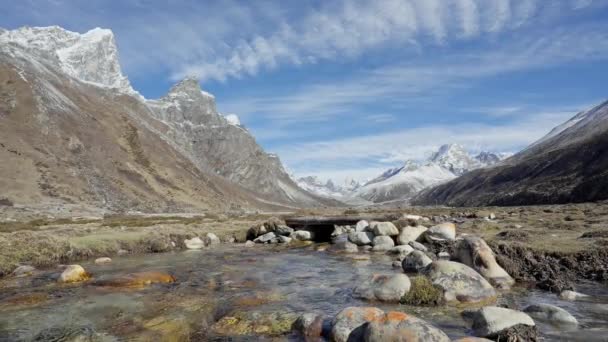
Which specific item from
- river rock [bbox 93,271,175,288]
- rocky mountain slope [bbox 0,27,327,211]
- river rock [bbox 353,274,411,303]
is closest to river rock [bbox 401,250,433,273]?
river rock [bbox 353,274,411,303]

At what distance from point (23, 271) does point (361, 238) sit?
26253 mm

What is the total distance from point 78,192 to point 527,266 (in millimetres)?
123932

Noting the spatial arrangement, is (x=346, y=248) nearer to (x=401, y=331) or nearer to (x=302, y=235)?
(x=302, y=235)

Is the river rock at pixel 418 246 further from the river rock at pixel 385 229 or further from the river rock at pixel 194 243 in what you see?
the river rock at pixel 194 243

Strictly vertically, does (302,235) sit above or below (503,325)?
above

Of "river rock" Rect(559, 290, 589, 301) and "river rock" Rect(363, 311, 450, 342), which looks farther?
"river rock" Rect(559, 290, 589, 301)

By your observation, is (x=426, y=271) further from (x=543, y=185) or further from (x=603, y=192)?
(x=543, y=185)

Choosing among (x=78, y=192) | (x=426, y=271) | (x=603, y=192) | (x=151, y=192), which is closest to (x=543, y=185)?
(x=603, y=192)

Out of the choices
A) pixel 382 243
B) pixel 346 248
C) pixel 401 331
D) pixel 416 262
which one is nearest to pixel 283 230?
pixel 346 248

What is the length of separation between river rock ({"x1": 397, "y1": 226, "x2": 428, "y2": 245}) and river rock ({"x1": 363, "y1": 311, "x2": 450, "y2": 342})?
2590 centimetres

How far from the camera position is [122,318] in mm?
16531

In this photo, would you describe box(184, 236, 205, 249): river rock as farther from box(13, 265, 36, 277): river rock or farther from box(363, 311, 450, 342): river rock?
box(363, 311, 450, 342): river rock

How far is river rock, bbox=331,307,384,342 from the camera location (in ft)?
43.0

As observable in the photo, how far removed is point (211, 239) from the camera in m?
46.2
